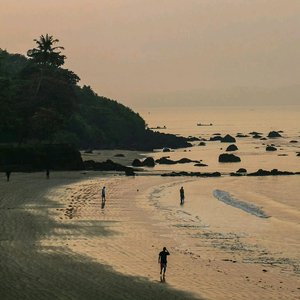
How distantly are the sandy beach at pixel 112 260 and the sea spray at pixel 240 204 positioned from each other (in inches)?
302

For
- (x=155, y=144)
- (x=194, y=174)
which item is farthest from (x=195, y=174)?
(x=155, y=144)

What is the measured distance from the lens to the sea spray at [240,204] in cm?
3855

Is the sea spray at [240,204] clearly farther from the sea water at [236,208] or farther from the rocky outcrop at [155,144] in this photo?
the rocky outcrop at [155,144]

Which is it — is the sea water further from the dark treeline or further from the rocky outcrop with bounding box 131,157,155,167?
the dark treeline

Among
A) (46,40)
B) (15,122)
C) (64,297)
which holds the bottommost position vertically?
(64,297)

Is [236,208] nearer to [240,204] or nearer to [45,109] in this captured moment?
[240,204]

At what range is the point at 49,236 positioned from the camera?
26734mm

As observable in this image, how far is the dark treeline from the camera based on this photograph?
66250 mm

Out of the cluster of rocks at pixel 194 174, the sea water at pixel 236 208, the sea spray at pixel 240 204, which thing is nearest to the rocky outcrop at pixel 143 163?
the sea water at pixel 236 208

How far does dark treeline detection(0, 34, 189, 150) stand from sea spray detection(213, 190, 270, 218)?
26520mm

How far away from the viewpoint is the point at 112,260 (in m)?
22.9

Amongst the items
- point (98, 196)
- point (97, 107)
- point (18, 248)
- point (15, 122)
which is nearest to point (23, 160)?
point (15, 122)

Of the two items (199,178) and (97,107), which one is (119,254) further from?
(97,107)

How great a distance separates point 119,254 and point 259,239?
8.83 m
